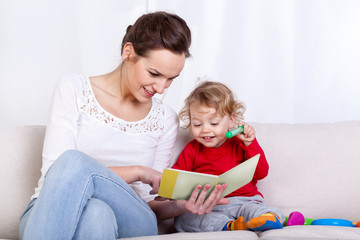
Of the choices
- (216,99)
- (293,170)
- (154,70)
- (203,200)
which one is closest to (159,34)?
(154,70)

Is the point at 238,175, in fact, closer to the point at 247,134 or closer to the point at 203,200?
the point at 203,200

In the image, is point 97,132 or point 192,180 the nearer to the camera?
point 192,180

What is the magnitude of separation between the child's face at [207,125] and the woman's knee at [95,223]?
718 mm

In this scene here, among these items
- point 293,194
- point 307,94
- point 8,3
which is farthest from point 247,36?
point 8,3

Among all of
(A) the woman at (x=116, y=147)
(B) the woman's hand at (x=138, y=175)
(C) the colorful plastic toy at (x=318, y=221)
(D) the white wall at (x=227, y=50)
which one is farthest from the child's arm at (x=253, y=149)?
(D) the white wall at (x=227, y=50)

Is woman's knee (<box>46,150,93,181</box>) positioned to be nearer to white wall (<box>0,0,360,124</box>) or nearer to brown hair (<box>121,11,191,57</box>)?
brown hair (<box>121,11,191,57</box>)

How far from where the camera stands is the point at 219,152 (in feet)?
7.05

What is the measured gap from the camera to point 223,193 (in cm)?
169

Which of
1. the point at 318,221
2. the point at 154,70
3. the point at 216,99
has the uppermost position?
the point at 154,70

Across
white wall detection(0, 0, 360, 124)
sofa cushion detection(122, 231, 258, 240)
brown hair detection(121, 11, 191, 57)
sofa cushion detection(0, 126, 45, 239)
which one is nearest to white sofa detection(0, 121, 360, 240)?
sofa cushion detection(0, 126, 45, 239)

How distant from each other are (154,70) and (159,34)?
15cm

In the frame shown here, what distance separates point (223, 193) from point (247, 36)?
69.8 inches

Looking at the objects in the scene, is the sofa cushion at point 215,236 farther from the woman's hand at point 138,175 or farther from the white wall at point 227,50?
the white wall at point 227,50

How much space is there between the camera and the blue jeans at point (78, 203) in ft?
4.39
